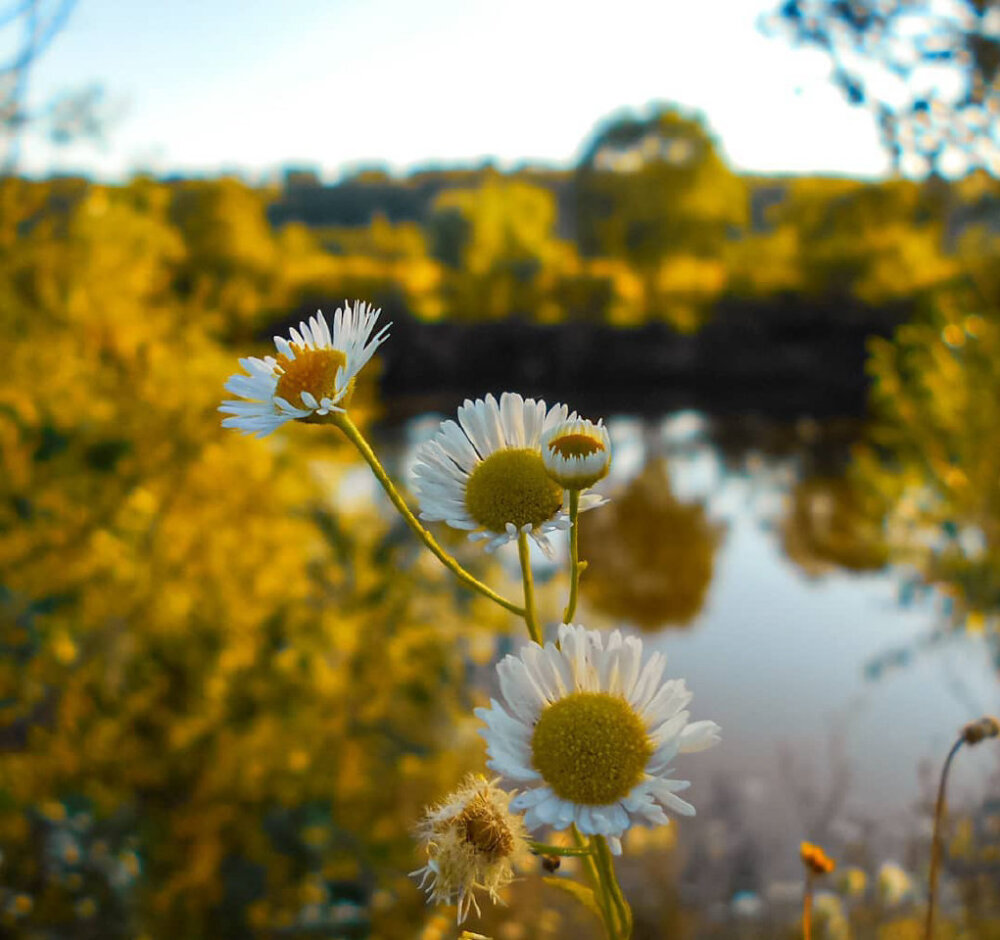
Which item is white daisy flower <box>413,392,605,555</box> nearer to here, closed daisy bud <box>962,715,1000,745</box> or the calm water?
closed daisy bud <box>962,715,1000,745</box>

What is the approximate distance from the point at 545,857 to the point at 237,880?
1372 mm

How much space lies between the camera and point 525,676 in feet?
1.21

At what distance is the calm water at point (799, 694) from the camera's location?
287 centimetres

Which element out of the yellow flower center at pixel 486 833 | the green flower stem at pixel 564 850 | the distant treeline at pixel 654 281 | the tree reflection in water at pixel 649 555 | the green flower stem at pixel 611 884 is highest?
the distant treeline at pixel 654 281

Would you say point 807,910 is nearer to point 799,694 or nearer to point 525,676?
point 525,676

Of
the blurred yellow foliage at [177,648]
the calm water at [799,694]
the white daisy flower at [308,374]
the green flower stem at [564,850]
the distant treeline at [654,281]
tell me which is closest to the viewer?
the green flower stem at [564,850]

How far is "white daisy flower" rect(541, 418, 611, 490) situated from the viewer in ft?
1.26

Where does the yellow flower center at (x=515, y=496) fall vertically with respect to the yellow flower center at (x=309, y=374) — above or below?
below

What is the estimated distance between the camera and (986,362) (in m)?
2.55

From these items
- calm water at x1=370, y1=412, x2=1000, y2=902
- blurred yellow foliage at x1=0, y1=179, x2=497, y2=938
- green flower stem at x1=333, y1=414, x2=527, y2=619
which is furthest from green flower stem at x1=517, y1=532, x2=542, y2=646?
A: calm water at x1=370, y1=412, x2=1000, y2=902

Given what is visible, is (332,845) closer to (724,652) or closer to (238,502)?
(238,502)

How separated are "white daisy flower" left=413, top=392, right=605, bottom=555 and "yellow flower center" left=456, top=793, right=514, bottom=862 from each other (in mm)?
123

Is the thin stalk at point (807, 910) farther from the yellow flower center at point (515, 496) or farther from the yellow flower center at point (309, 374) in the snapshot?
the yellow flower center at point (309, 374)

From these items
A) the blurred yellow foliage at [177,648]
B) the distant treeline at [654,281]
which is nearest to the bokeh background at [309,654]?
the blurred yellow foliage at [177,648]
